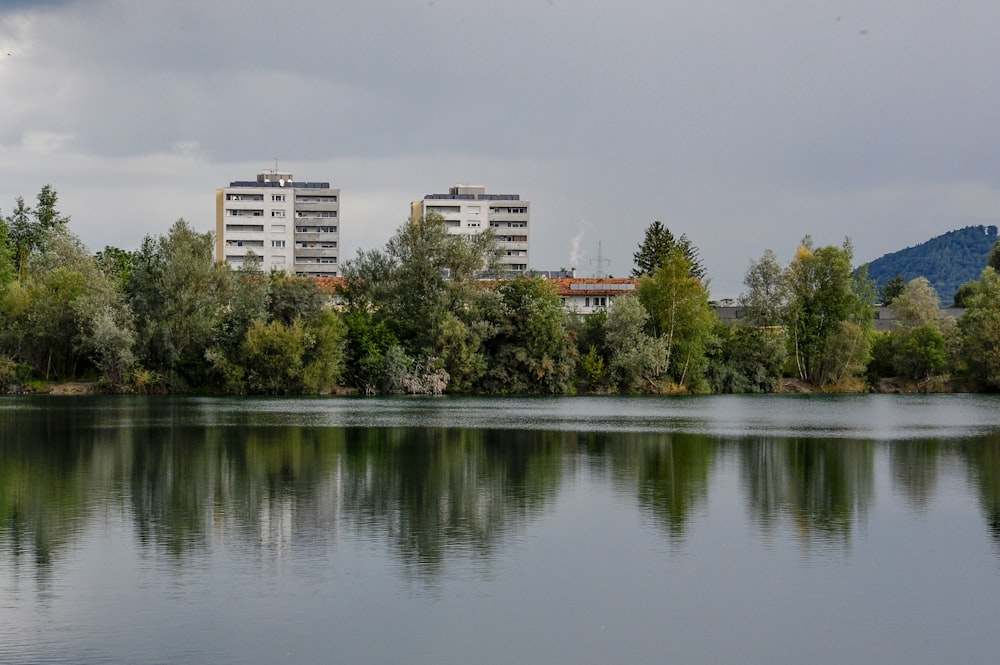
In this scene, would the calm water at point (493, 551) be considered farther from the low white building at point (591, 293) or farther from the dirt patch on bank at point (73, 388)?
the low white building at point (591, 293)

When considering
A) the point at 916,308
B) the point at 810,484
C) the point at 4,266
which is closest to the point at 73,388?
the point at 4,266

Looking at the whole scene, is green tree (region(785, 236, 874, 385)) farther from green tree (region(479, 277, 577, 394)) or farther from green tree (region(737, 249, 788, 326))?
green tree (region(479, 277, 577, 394))

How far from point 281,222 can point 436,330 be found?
111m

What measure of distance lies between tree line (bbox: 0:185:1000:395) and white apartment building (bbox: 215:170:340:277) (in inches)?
3565

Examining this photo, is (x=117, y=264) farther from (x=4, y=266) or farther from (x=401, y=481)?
(x=401, y=481)

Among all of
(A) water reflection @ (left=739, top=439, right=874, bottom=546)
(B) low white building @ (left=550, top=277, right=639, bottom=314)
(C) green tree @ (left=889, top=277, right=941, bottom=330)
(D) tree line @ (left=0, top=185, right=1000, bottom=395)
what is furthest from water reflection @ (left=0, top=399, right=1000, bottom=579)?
(B) low white building @ (left=550, top=277, right=639, bottom=314)

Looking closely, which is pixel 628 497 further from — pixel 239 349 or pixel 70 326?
pixel 70 326

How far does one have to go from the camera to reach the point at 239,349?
8056 cm

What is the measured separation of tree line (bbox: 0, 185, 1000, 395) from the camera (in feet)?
265

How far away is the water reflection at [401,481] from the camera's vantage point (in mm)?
22562

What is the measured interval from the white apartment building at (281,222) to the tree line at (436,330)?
3565 inches

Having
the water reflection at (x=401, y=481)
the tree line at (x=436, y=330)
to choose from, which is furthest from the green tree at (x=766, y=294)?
the water reflection at (x=401, y=481)

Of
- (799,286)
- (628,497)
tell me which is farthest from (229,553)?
(799,286)

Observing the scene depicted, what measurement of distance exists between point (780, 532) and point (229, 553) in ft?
36.8
